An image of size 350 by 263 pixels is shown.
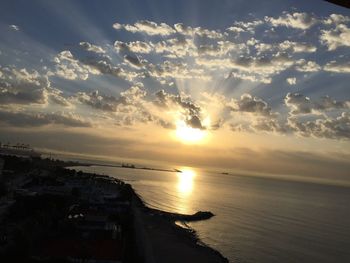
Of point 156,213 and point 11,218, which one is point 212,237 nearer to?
point 156,213

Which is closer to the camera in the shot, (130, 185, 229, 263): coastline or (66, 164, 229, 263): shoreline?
(130, 185, 229, 263): coastline

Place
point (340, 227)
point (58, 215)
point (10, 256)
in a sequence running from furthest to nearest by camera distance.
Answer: point (340, 227), point (58, 215), point (10, 256)

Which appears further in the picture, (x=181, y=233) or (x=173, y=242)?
(x=181, y=233)

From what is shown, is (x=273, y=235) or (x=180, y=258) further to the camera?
(x=273, y=235)

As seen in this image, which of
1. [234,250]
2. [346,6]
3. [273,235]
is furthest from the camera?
[273,235]

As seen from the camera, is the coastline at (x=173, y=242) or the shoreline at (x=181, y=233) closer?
the coastline at (x=173, y=242)

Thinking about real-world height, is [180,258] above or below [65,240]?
below

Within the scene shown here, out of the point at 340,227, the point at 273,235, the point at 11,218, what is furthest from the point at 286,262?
the point at 340,227

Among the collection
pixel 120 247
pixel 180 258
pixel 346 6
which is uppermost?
pixel 346 6

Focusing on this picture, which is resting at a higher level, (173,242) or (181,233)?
(181,233)

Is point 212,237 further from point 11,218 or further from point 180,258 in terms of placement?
point 11,218
